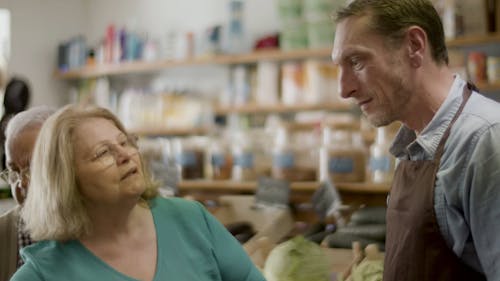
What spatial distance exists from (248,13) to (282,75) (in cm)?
96

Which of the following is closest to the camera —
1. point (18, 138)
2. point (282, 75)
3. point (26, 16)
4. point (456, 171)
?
point (456, 171)

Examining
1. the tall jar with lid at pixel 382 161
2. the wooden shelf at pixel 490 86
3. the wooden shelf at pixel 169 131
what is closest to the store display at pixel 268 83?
the wooden shelf at pixel 169 131

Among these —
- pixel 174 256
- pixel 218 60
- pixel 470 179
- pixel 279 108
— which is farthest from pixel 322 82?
pixel 470 179

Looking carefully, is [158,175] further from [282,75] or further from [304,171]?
[282,75]

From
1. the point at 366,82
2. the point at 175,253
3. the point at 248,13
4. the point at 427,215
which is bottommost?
the point at 175,253

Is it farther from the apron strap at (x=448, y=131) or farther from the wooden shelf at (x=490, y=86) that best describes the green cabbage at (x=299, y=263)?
the wooden shelf at (x=490, y=86)

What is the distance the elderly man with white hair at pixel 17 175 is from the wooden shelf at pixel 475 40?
3.49 metres

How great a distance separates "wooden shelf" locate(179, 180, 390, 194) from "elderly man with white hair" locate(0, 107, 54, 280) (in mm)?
1845

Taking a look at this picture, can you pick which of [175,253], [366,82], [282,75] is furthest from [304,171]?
[366,82]

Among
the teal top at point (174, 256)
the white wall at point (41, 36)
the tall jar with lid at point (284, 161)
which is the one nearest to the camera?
the teal top at point (174, 256)

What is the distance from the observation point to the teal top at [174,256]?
1528 millimetres

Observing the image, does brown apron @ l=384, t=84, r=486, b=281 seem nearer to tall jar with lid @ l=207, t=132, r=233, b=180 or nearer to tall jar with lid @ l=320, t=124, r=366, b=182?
tall jar with lid @ l=320, t=124, r=366, b=182

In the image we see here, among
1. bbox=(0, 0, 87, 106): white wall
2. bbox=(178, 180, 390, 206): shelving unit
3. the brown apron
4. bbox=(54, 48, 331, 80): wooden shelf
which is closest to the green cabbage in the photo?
the brown apron

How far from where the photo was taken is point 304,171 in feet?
12.1
